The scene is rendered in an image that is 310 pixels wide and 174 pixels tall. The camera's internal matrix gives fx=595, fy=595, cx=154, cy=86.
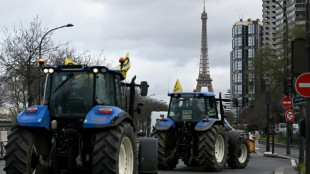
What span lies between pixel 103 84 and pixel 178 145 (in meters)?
7.59

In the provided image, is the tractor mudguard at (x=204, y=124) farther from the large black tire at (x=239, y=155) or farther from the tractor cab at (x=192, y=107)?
the large black tire at (x=239, y=155)

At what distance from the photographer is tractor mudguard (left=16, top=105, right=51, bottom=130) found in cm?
944

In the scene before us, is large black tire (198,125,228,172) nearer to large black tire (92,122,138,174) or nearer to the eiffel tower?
large black tire (92,122,138,174)

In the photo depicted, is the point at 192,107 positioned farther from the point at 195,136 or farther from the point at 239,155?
the point at 239,155

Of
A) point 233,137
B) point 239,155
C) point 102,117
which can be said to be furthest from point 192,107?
A: point 102,117

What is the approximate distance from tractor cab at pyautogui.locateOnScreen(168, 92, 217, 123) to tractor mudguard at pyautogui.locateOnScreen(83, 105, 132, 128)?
824 cm

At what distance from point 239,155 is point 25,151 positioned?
10.9m

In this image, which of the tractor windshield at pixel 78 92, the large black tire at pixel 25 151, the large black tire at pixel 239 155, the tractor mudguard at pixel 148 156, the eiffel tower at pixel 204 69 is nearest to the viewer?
the large black tire at pixel 25 151

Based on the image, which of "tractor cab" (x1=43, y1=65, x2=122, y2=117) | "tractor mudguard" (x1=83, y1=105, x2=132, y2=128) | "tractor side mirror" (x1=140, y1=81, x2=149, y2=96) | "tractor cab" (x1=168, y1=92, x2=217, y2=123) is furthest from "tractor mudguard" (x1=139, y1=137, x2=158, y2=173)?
"tractor cab" (x1=168, y1=92, x2=217, y2=123)

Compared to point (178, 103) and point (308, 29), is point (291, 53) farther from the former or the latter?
point (178, 103)

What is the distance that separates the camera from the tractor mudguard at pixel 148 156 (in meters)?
10.9

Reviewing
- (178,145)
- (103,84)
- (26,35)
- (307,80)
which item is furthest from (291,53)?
(26,35)

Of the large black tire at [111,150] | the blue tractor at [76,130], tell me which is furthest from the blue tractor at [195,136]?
the large black tire at [111,150]

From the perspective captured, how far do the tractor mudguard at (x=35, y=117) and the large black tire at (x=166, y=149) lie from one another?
7511 mm
